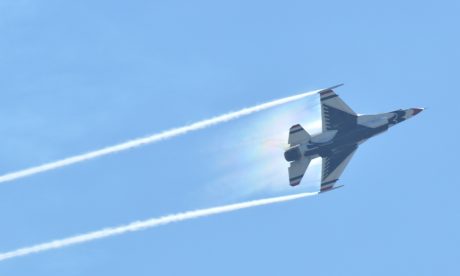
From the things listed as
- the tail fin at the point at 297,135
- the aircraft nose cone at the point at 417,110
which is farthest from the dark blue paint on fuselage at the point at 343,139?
the aircraft nose cone at the point at 417,110

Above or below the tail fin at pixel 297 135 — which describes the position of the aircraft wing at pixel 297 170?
below

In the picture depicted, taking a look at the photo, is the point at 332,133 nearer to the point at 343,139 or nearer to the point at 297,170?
the point at 343,139

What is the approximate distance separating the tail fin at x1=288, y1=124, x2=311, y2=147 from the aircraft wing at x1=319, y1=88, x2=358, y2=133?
2.09m

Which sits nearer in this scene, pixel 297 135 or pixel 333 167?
pixel 297 135

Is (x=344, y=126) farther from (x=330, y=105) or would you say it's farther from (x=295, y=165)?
(x=295, y=165)

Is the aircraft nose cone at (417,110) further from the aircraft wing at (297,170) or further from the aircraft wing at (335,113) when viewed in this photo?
the aircraft wing at (297,170)

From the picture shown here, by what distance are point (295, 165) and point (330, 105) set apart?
17.6 feet

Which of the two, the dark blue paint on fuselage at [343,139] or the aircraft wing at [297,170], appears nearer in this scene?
the dark blue paint on fuselage at [343,139]

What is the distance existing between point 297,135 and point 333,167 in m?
6.29

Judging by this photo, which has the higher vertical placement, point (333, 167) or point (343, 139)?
point (333, 167)

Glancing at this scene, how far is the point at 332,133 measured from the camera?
46781 mm

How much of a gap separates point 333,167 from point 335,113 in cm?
539

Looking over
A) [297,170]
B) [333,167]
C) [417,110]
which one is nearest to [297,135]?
[297,170]

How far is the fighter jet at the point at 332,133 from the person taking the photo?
46.0 m
